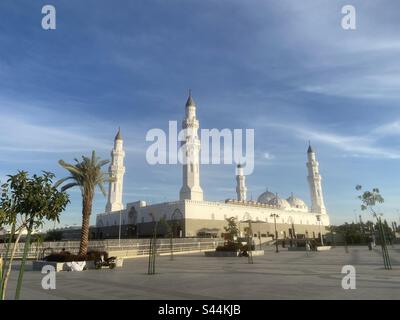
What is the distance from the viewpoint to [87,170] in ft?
70.6

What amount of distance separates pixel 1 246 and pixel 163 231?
36.4 meters

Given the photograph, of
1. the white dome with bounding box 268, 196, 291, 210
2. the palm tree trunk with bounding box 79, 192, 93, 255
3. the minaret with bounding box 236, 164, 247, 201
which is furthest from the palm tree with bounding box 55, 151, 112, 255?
the white dome with bounding box 268, 196, 291, 210

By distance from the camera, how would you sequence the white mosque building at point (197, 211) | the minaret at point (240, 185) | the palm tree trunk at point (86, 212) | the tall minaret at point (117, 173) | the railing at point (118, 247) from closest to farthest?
the palm tree trunk at point (86, 212) < the railing at point (118, 247) < the white mosque building at point (197, 211) < the tall minaret at point (117, 173) < the minaret at point (240, 185)

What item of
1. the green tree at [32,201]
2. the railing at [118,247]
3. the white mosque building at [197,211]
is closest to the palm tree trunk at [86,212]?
the railing at [118,247]

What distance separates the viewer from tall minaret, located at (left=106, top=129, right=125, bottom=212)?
7138 cm

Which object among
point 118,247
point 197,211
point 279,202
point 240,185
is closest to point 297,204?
point 279,202

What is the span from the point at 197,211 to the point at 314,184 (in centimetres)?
4321

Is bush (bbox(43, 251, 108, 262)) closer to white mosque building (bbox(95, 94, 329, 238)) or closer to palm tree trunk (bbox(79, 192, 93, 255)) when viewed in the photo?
palm tree trunk (bbox(79, 192, 93, 255))

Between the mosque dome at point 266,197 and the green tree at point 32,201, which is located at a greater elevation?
the mosque dome at point 266,197

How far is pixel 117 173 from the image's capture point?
234ft

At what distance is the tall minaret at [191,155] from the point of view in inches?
2221

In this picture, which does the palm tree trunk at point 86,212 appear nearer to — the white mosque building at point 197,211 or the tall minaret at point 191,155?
the white mosque building at point 197,211

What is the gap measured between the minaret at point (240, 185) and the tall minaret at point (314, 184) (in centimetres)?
1878
